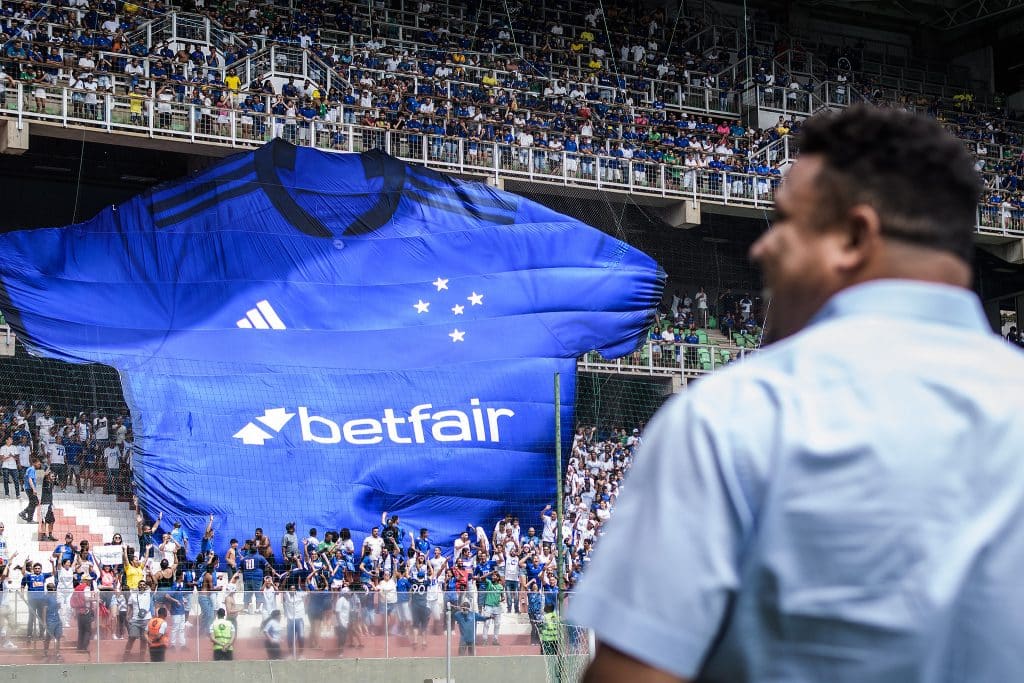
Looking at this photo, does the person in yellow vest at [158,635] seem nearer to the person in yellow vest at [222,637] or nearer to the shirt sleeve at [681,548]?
the person in yellow vest at [222,637]

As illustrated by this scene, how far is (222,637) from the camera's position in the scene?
505 inches

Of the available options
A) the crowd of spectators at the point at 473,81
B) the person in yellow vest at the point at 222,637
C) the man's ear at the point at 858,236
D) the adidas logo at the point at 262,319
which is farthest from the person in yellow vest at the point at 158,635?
the man's ear at the point at 858,236

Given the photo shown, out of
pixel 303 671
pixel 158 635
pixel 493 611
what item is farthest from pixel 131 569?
pixel 493 611

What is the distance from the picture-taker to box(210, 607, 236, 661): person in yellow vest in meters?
12.8

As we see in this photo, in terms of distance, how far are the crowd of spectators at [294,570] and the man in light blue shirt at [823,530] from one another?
11.1m

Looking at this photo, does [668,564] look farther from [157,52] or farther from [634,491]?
[157,52]

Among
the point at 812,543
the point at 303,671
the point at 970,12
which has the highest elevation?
the point at 970,12

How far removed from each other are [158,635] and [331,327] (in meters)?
5.82

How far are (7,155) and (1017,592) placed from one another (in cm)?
2361

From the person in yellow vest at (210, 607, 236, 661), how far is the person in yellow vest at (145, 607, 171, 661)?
413mm

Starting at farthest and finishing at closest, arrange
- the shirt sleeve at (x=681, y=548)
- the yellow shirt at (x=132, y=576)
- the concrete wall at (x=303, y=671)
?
the yellow shirt at (x=132, y=576) → the concrete wall at (x=303, y=671) → the shirt sleeve at (x=681, y=548)

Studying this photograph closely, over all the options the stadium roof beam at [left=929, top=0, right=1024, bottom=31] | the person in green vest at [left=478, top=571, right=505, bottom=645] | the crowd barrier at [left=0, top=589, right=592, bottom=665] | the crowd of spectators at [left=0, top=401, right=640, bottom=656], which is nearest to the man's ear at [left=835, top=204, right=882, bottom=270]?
the crowd of spectators at [left=0, top=401, right=640, bottom=656]

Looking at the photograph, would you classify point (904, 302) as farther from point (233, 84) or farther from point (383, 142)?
point (233, 84)

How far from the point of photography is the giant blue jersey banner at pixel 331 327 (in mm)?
16500
